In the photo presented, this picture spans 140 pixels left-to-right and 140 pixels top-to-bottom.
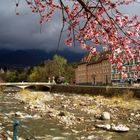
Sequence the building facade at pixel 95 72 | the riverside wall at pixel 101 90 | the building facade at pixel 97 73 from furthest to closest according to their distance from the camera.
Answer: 1. the building facade at pixel 95 72
2. the building facade at pixel 97 73
3. the riverside wall at pixel 101 90

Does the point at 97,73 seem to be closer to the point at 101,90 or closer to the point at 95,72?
the point at 95,72

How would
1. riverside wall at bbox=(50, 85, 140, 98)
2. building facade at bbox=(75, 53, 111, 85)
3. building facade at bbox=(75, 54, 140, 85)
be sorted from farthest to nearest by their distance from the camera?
building facade at bbox=(75, 53, 111, 85) → building facade at bbox=(75, 54, 140, 85) → riverside wall at bbox=(50, 85, 140, 98)

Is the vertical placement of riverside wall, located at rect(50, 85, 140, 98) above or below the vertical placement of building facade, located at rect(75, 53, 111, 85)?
below

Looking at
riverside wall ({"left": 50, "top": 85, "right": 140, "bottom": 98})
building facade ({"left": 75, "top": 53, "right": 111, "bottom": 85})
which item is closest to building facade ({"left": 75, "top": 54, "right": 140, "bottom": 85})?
building facade ({"left": 75, "top": 53, "right": 111, "bottom": 85})

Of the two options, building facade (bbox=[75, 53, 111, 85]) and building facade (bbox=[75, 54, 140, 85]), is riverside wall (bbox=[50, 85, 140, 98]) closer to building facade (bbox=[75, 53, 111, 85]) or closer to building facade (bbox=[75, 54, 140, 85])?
building facade (bbox=[75, 54, 140, 85])

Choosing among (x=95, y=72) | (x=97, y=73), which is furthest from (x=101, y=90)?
(x=95, y=72)

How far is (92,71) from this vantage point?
407 feet

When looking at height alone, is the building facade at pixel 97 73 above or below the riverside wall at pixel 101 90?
above

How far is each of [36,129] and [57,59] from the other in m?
106

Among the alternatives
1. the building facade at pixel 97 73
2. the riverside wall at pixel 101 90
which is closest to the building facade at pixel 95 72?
the building facade at pixel 97 73

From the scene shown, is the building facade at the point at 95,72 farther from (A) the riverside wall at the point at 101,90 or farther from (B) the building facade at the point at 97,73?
(A) the riverside wall at the point at 101,90

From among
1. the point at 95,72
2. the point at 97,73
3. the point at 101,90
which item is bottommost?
the point at 101,90

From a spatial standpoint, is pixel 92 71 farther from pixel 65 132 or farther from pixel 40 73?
pixel 65 132

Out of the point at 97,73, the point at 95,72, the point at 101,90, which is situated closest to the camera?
the point at 101,90
